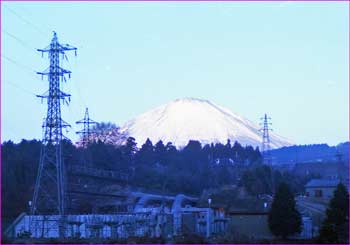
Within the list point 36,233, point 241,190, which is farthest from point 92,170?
point 36,233

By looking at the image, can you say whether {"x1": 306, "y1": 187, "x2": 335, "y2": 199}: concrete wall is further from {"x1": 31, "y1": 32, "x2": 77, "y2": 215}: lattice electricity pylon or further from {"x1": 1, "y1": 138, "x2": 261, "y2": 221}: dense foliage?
{"x1": 31, "y1": 32, "x2": 77, "y2": 215}: lattice electricity pylon

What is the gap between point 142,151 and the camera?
36781mm

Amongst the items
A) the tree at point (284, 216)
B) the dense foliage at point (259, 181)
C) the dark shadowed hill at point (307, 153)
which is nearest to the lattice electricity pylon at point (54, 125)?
the tree at point (284, 216)

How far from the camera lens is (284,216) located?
754 inches

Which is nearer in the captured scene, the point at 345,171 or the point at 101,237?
the point at 101,237

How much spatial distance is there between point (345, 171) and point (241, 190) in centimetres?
1342

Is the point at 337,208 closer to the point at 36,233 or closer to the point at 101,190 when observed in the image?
the point at 36,233

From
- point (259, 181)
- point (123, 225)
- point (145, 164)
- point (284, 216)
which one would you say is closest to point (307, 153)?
point (145, 164)

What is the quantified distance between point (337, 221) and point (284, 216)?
1967 millimetres

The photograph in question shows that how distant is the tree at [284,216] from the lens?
19047 mm

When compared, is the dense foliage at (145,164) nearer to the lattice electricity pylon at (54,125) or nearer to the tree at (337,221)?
the lattice electricity pylon at (54,125)

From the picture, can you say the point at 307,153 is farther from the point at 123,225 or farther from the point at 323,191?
the point at 123,225

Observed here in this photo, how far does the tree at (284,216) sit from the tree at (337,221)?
4.39 ft

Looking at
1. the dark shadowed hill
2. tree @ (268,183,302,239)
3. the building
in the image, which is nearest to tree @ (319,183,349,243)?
tree @ (268,183,302,239)
